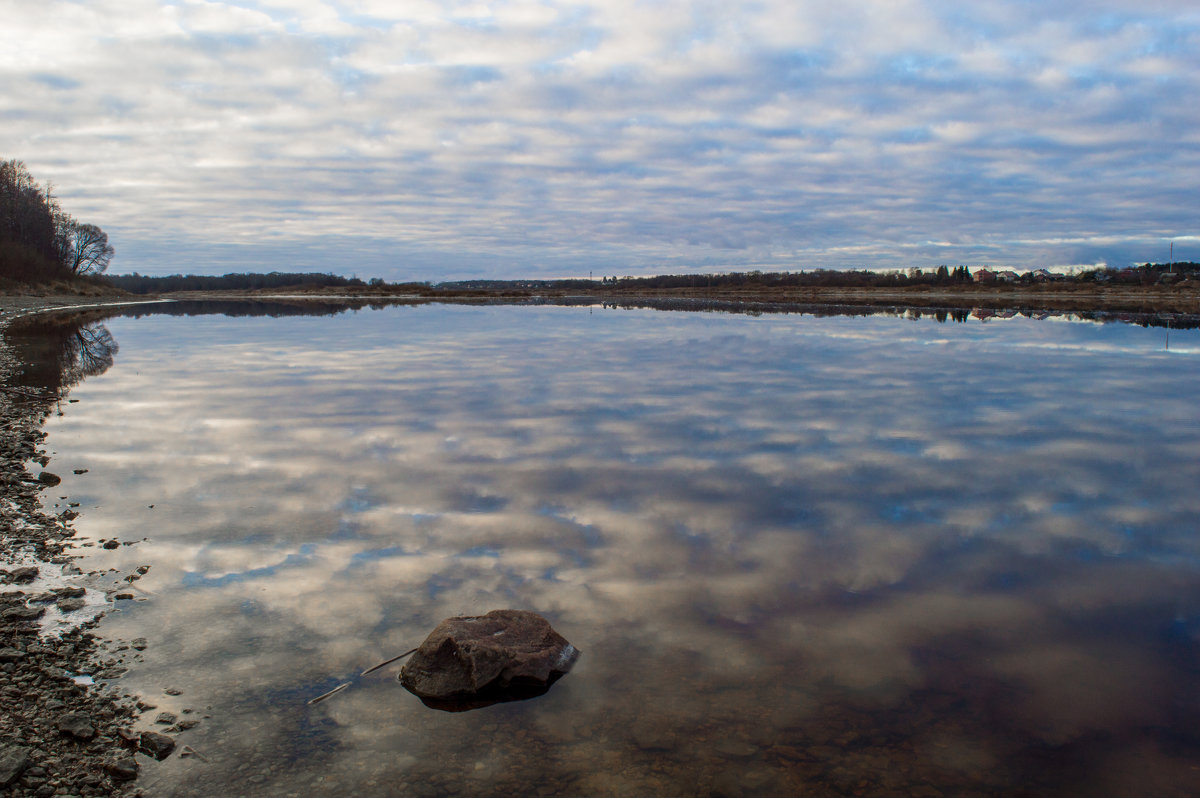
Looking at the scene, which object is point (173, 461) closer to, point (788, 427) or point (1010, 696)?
point (788, 427)

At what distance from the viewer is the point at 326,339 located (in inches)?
1247

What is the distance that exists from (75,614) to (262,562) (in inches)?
58.2

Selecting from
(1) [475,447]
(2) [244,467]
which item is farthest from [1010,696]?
(2) [244,467]

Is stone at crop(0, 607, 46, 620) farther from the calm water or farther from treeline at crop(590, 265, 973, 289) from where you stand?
treeline at crop(590, 265, 973, 289)


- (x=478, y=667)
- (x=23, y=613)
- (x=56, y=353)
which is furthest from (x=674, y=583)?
(x=56, y=353)

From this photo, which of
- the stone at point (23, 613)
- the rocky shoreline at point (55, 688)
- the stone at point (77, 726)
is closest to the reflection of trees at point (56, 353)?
the rocky shoreline at point (55, 688)

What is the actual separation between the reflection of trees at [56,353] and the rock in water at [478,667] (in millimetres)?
14725

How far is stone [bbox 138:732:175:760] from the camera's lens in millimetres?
4234

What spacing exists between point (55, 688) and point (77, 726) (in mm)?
554

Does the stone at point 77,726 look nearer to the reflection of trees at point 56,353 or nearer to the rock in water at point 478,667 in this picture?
the rock in water at point 478,667

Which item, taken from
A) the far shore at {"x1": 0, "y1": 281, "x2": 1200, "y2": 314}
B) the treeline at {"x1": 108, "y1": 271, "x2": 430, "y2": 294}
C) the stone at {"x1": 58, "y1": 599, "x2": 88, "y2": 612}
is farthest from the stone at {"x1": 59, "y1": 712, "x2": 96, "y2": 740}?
the treeline at {"x1": 108, "y1": 271, "x2": 430, "y2": 294}

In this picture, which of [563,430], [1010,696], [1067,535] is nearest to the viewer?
[1010,696]

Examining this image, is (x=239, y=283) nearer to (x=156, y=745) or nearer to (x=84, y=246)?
(x=84, y=246)

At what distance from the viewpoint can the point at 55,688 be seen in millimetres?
4723
